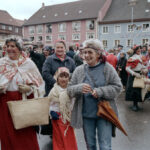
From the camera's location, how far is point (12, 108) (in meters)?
2.61

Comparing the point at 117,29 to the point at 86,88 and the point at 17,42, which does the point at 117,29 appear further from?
the point at 86,88

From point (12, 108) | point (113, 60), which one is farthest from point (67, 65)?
point (113, 60)

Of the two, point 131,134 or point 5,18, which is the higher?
point 5,18

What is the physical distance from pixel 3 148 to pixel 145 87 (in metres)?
4.29

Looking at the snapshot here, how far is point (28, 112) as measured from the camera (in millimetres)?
2678

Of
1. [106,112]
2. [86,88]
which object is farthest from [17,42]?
[106,112]

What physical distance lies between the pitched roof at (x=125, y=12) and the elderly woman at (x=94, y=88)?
116 ft

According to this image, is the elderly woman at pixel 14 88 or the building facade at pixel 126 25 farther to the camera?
the building facade at pixel 126 25

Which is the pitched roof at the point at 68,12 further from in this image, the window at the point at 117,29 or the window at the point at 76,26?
the window at the point at 117,29

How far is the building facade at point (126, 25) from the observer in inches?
1382

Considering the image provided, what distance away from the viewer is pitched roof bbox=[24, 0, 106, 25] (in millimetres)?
41525

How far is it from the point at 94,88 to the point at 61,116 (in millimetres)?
908

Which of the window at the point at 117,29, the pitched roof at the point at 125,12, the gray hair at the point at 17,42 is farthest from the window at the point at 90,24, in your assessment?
the gray hair at the point at 17,42

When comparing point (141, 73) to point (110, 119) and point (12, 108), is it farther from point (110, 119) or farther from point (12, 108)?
point (12, 108)
